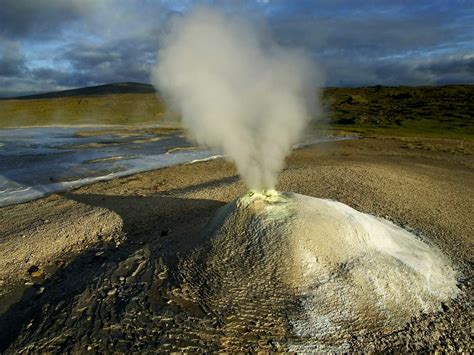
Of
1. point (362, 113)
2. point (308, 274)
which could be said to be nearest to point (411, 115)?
point (362, 113)

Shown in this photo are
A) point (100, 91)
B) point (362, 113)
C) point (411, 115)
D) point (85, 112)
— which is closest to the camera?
point (411, 115)

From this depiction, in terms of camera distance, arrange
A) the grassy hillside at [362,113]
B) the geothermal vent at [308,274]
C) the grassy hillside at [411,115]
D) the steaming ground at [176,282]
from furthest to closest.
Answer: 1. the grassy hillside at [362,113]
2. the grassy hillside at [411,115]
3. the geothermal vent at [308,274]
4. the steaming ground at [176,282]

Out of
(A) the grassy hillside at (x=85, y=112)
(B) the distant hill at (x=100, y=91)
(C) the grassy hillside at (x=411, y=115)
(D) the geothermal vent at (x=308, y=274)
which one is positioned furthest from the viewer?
(B) the distant hill at (x=100, y=91)

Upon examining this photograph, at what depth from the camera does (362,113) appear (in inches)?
2076

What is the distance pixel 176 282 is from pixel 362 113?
50.8m

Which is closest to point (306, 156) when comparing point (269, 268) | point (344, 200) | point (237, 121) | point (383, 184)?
point (383, 184)

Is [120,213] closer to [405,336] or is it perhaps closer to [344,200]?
[344,200]

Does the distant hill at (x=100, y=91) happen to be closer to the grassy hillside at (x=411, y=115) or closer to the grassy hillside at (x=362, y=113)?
the grassy hillside at (x=362, y=113)

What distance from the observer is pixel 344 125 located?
42.6m

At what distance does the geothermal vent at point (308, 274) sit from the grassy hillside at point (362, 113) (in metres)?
12.4

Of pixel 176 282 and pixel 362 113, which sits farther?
pixel 362 113

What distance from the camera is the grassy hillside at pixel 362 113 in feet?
126

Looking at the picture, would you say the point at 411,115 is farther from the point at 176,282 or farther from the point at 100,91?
the point at 100,91

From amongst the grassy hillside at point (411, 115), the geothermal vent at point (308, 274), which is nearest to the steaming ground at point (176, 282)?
the geothermal vent at point (308, 274)
